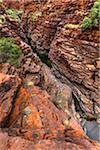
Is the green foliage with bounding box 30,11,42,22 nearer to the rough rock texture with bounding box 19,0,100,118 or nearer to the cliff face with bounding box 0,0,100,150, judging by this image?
the cliff face with bounding box 0,0,100,150

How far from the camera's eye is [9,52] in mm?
17641

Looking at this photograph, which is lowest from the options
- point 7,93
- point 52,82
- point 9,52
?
point 52,82

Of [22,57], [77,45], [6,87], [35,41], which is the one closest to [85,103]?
[77,45]

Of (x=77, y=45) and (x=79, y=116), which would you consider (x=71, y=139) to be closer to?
(x=79, y=116)

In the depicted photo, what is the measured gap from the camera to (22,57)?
59.8ft

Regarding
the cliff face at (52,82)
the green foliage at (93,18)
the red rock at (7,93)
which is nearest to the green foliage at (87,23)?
the green foliage at (93,18)

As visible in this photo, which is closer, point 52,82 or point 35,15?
point 52,82

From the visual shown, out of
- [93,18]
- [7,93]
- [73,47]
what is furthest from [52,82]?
[7,93]

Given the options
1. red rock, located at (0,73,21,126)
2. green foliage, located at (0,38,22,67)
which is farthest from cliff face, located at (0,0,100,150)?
green foliage, located at (0,38,22,67)

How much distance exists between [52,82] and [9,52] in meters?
4.30

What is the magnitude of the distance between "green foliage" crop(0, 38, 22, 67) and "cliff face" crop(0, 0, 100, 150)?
52 centimetres

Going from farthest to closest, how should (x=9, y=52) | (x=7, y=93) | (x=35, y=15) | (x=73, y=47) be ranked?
1. (x=35, y=15)
2. (x=73, y=47)
3. (x=9, y=52)
4. (x=7, y=93)

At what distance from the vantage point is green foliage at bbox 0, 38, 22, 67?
17047 mm

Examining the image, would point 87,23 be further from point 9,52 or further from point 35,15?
point 35,15
